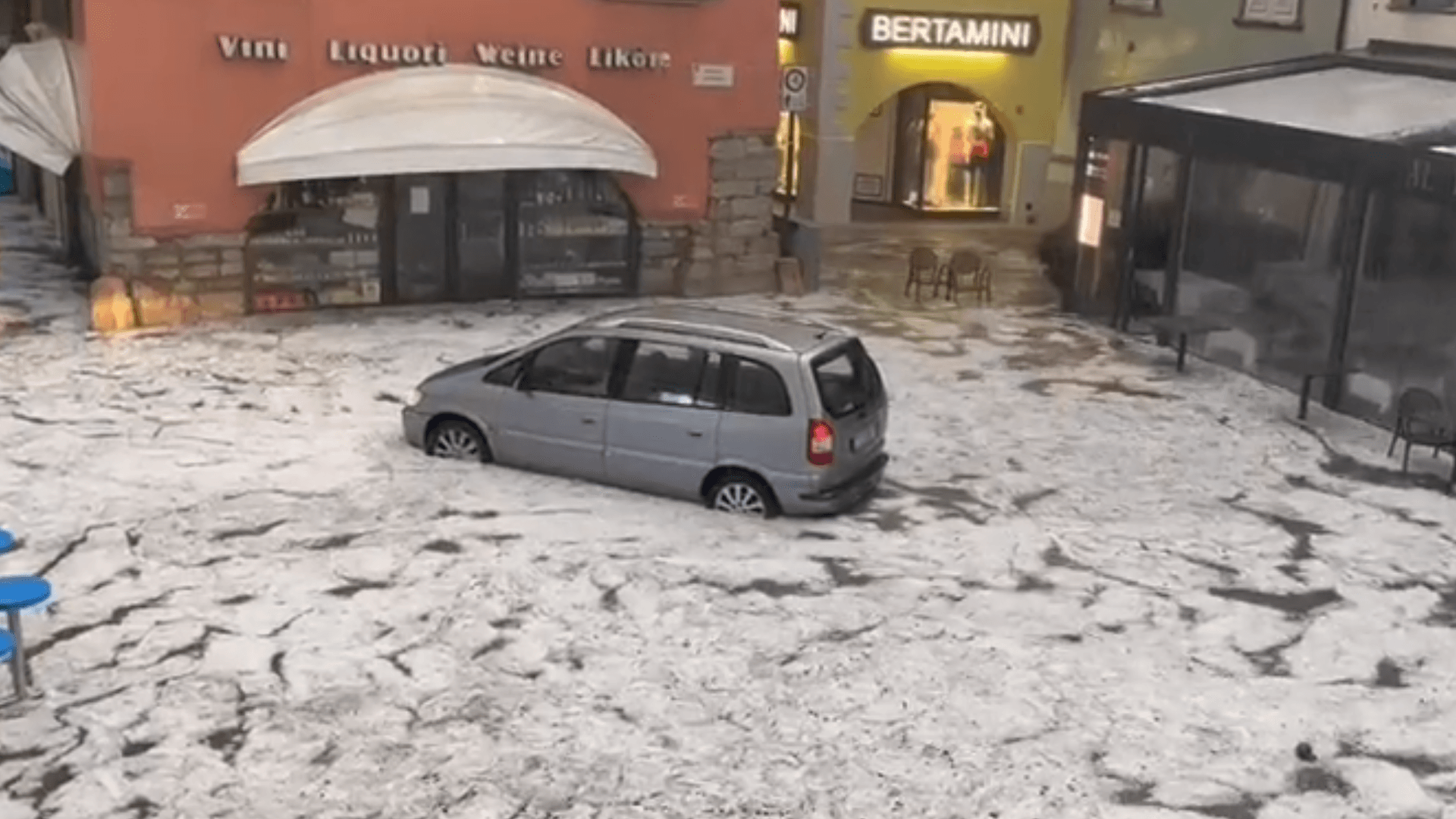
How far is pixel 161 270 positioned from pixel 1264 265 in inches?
498

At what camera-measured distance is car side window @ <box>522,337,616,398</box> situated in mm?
12477

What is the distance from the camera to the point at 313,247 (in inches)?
736

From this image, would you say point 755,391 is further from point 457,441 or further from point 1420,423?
Result: point 1420,423

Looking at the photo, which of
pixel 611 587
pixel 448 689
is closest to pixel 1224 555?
pixel 611 587

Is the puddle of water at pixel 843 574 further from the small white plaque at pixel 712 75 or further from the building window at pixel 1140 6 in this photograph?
the building window at pixel 1140 6

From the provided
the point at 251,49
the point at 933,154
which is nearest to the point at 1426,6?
the point at 933,154

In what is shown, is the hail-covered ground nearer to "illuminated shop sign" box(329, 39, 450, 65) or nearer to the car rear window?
the car rear window

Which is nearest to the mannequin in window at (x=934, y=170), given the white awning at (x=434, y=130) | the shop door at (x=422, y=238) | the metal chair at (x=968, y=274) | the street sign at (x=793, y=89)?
the street sign at (x=793, y=89)

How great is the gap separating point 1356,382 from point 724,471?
764 cm

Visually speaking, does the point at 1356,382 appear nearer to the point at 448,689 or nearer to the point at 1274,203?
the point at 1274,203

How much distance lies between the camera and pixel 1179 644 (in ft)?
33.6

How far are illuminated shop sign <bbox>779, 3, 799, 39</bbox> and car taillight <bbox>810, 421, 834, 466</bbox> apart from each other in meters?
16.8

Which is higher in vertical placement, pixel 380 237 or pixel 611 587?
pixel 380 237

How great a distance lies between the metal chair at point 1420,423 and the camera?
13.9m
